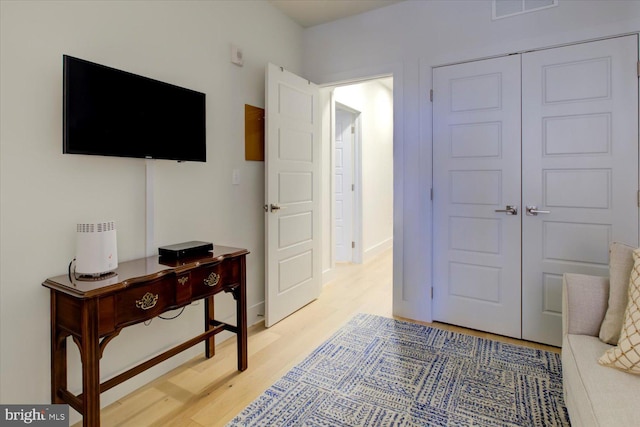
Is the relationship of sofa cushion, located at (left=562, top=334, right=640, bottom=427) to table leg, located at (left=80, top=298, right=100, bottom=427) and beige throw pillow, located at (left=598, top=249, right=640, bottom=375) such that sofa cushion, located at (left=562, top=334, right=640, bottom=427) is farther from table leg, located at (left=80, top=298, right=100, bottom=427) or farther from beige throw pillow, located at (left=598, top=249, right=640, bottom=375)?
table leg, located at (left=80, top=298, right=100, bottom=427)

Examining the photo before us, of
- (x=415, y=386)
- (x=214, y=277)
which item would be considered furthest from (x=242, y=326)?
(x=415, y=386)

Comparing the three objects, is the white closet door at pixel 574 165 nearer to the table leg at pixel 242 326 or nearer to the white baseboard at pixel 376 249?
the table leg at pixel 242 326

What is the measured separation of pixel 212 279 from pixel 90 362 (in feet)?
2.36

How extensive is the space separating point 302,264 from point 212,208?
111 cm

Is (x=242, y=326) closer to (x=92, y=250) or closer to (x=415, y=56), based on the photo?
(x=92, y=250)

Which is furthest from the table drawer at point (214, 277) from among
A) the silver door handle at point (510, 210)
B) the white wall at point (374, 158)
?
the white wall at point (374, 158)

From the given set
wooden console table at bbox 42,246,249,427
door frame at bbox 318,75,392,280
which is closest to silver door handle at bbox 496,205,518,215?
door frame at bbox 318,75,392,280

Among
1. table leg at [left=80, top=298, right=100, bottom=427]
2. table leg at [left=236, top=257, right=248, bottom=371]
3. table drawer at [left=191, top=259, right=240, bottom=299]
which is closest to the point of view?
table leg at [left=80, top=298, right=100, bottom=427]

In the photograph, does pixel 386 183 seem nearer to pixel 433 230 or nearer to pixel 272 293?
pixel 433 230

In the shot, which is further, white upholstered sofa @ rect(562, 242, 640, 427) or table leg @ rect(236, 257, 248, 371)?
table leg @ rect(236, 257, 248, 371)

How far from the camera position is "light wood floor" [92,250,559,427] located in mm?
1855

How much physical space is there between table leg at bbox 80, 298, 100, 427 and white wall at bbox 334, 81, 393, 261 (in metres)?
3.74

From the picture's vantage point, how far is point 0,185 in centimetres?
153

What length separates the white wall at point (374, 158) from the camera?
5.14 meters
